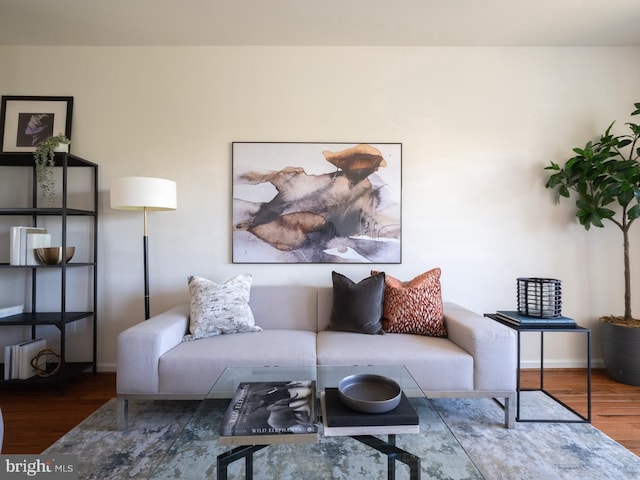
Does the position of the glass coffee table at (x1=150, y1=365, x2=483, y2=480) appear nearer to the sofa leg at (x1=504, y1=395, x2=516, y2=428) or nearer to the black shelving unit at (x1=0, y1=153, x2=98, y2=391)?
the sofa leg at (x1=504, y1=395, x2=516, y2=428)

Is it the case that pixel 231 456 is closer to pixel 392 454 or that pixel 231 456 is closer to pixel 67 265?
pixel 392 454

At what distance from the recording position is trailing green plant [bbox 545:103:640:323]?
2.31 m

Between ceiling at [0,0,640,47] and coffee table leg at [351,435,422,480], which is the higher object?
ceiling at [0,0,640,47]

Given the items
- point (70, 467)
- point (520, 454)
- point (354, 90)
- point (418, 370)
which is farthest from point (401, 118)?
point (70, 467)

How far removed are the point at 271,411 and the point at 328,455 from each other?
0.24 m

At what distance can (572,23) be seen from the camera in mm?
2357

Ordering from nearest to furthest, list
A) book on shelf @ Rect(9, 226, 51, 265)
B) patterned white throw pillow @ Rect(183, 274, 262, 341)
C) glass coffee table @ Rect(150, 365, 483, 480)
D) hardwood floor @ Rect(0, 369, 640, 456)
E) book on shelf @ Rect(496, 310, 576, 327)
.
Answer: glass coffee table @ Rect(150, 365, 483, 480) → hardwood floor @ Rect(0, 369, 640, 456) → book on shelf @ Rect(496, 310, 576, 327) → patterned white throw pillow @ Rect(183, 274, 262, 341) → book on shelf @ Rect(9, 226, 51, 265)

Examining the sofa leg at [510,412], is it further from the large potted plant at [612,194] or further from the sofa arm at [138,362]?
the sofa arm at [138,362]

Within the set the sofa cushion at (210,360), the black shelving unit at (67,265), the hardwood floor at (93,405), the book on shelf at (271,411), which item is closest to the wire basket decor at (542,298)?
the hardwood floor at (93,405)

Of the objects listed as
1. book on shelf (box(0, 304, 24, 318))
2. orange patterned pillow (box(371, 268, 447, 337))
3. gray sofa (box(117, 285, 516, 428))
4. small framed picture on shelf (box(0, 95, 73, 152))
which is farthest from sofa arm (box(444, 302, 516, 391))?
small framed picture on shelf (box(0, 95, 73, 152))

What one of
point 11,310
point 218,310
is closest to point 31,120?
point 11,310

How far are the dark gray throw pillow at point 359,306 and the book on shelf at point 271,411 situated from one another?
84 centimetres

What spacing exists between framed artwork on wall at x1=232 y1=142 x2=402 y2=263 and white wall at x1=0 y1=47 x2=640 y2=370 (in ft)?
0.35

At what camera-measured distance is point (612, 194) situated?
2.33m
